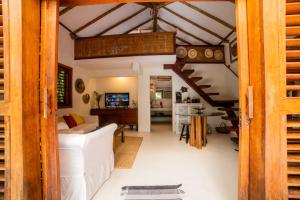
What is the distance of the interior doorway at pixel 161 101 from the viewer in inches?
360

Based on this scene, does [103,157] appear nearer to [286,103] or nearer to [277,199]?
[277,199]

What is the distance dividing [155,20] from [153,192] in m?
4.59

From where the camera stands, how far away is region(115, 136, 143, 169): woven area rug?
9.74 feet

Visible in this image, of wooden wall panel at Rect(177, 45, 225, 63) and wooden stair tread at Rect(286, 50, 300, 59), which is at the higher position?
wooden wall panel at Rect(177, 45, 225, 63)

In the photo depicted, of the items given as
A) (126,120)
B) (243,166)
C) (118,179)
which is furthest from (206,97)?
(243,166)

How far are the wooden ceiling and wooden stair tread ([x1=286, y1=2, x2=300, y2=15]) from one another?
10.7 feet

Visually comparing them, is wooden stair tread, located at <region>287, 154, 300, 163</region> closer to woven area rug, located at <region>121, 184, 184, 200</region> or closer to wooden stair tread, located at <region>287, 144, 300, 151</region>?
wooden stair tread, located at <region>287, 144, 300, 151</region>

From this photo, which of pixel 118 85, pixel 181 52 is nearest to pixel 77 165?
pixel 181 52

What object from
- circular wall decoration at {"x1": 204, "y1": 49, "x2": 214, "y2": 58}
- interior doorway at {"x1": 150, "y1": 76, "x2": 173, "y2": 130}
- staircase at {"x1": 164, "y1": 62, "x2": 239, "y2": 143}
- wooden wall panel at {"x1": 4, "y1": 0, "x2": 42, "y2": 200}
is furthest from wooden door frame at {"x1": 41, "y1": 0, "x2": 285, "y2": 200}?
interior doorway at {"x1": 150, "y1": 76, "x2": 173, "y2": 130}

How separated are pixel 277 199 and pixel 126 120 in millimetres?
5880

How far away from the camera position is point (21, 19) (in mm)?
972

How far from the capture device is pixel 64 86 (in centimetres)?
450

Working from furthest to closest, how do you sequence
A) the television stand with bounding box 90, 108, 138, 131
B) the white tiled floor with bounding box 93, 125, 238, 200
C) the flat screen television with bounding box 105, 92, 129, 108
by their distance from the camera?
the flat screen television with bounding box 105, 92, 129, 108, the television stand with bounding box 90, 108, 138, 131, the white tiled floor with bounding box 93, 125, 238, 200

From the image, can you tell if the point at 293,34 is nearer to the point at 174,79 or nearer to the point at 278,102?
the point at 278,102
